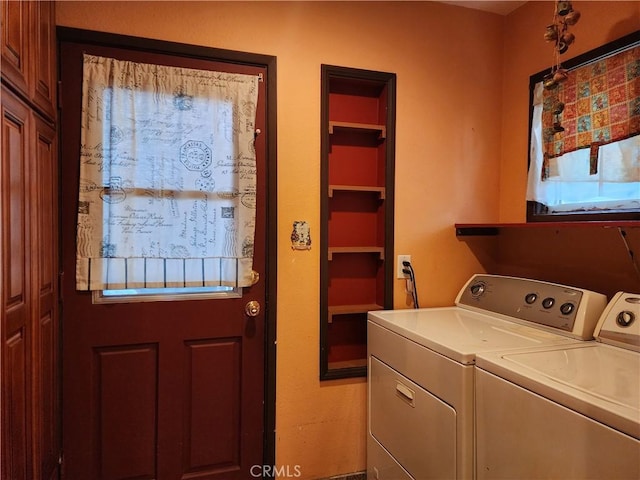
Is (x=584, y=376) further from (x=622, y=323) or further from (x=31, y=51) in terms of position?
(x=31, y=51)

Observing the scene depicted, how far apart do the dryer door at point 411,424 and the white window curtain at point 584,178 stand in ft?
3.86

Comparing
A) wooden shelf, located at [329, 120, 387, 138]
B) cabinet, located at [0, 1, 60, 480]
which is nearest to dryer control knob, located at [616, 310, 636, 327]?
wooden shelf, located at [329, 120, 387, 138]

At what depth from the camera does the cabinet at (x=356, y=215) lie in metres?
1.94

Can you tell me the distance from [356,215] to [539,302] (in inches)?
37.8

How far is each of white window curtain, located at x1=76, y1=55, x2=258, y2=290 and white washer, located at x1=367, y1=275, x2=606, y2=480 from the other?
787mm

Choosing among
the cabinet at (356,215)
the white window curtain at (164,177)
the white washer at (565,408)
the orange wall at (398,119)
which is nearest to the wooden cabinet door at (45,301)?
the white window curtain at (164,177)

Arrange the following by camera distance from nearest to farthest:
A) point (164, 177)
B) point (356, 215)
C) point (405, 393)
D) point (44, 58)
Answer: point (44, 58), point (405, 393), point (164, 177), point (356, 215)

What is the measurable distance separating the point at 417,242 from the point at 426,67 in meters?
0.96

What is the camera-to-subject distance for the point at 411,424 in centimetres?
147

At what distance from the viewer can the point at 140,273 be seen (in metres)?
1.63

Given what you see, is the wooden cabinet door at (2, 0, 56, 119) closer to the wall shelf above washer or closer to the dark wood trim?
the dark wood trim

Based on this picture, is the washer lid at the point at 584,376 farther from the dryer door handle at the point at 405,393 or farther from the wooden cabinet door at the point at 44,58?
the wooden cabinet door at the point at 44,58

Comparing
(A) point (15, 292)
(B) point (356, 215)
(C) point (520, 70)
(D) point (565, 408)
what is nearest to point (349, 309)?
(B) point (356, 215)

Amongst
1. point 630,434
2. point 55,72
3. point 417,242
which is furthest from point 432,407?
point 55,72
